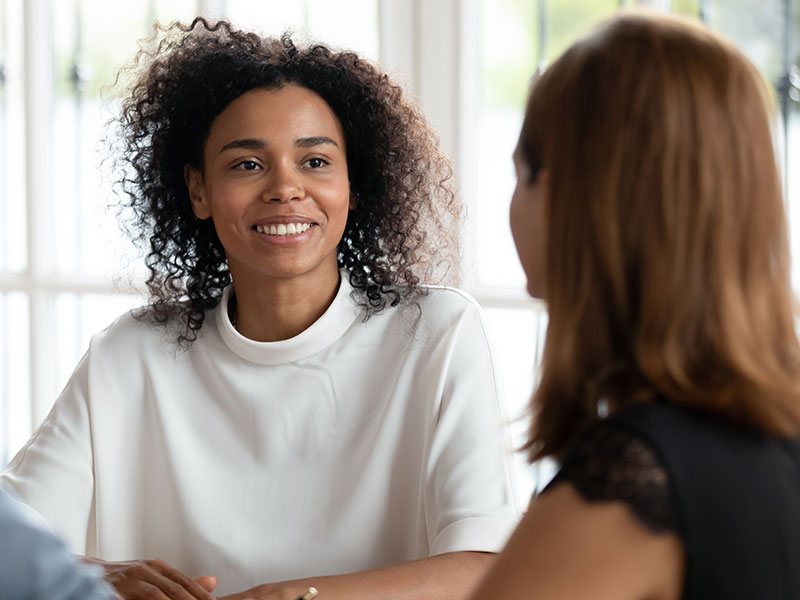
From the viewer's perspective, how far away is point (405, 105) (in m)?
2.14

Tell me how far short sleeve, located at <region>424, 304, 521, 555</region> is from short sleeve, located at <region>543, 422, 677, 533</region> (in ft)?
2.42

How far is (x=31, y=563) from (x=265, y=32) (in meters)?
2.18

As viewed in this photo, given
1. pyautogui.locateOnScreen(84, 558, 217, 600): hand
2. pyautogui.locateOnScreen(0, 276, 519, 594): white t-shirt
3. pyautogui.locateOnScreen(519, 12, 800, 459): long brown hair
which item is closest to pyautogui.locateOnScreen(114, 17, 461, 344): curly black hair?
pyautogui.locateOnScreen(0, 276, 519, 594): white t-shirt

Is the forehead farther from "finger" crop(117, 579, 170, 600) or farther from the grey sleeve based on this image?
the grey sleeve

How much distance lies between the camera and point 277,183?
188cm

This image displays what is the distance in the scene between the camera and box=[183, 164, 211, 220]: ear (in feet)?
6.66

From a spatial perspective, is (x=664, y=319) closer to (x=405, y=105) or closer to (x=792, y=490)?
(x=792, y=490)

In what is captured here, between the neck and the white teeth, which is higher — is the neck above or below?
below

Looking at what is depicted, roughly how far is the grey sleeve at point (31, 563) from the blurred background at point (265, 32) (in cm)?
160

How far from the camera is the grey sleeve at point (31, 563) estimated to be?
75cm

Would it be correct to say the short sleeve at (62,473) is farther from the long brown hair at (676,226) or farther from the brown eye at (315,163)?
the long brown hair at (676,226)

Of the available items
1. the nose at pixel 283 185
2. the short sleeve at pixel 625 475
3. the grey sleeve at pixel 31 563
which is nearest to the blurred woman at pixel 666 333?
the short sleeve at pixel 625 475

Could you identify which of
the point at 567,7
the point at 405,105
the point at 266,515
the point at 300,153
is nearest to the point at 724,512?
the point at 266,515

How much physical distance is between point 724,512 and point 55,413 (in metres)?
1.40
